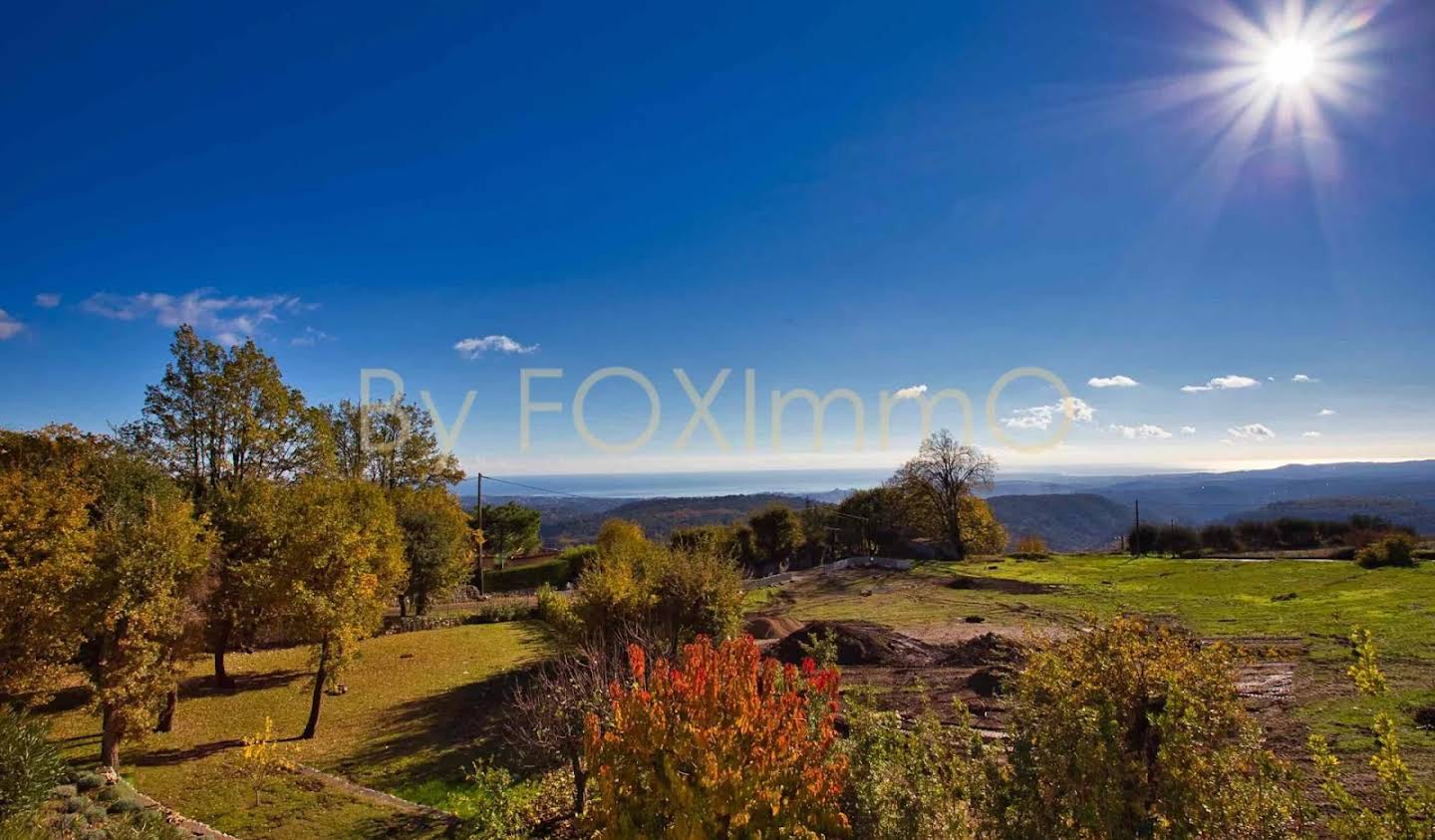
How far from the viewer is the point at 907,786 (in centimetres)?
492

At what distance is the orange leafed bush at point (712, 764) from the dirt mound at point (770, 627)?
1516 cm

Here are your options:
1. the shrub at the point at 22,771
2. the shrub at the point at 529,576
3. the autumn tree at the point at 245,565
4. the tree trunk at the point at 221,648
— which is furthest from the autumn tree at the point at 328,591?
the shrub at the point at 529,576

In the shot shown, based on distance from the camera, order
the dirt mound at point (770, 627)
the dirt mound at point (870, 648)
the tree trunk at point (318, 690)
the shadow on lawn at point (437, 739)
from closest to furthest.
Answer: the shadow on lawn at point (437, 739) → the tree trunk at point (318, 690) → the dirt mound at point (870, 648) → the dirt mound at point (770, 627)

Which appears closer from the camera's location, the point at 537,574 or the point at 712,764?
the point at 712,764

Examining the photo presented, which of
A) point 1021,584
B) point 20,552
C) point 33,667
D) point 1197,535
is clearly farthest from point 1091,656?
point 1197,535

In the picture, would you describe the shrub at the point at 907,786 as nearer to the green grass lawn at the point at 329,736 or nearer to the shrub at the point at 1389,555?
the green grass lawn at the point at 329,736

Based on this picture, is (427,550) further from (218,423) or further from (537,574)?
(537,574)

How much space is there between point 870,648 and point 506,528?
4678cm

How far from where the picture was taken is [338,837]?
27.0 feet

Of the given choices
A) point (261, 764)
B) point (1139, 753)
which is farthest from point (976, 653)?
point (261, 764)

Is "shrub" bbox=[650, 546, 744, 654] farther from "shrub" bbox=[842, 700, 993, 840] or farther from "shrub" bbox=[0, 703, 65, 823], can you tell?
"shrub" bbox=[0, 703, 65, 823]

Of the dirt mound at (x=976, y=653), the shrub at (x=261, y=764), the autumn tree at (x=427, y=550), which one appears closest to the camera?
Answer: the shrub at (x=261, y=764)

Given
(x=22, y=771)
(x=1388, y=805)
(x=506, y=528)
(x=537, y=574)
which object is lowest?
(x=537, y=574)

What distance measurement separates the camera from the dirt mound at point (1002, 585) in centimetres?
2381
